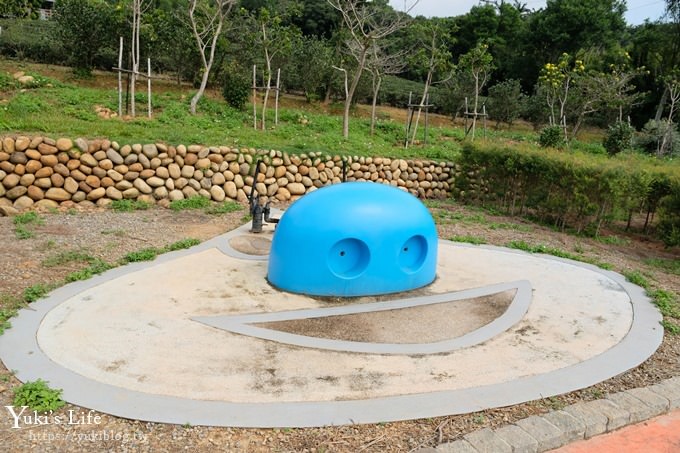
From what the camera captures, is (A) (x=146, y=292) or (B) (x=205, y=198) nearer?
(A) (x=146, y=292)

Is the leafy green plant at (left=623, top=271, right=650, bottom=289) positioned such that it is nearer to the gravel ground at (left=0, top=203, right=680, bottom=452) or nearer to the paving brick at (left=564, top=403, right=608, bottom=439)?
the gravel ground at (left=0, top=203, right=680, bottom=452)

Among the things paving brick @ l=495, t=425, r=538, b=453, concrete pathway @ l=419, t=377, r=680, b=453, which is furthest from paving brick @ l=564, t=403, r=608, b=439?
paving brick @ l=495, t=425, r=538, b=453

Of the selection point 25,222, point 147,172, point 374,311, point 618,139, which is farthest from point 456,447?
point 618,139

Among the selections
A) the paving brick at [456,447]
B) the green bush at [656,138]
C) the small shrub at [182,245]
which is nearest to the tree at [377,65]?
the small shrub at [182,245]

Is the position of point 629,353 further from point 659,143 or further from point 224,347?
point 659,143

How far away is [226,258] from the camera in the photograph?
700 centimetres

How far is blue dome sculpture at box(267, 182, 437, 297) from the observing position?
5.56m

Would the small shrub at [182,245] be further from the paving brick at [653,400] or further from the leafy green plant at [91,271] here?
the paving brick at [653,400]

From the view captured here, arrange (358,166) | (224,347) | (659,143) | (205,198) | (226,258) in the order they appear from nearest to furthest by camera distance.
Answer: (224,347) < (226,258) < (205,198) < (358,166) < (659,143)

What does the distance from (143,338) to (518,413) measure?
3.18m

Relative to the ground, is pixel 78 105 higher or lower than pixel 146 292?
higher

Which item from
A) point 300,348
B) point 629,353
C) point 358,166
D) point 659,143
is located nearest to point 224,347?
point 300,348

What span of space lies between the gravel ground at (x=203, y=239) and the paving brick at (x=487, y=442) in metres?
0.12

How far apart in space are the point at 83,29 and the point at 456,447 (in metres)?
20.8
